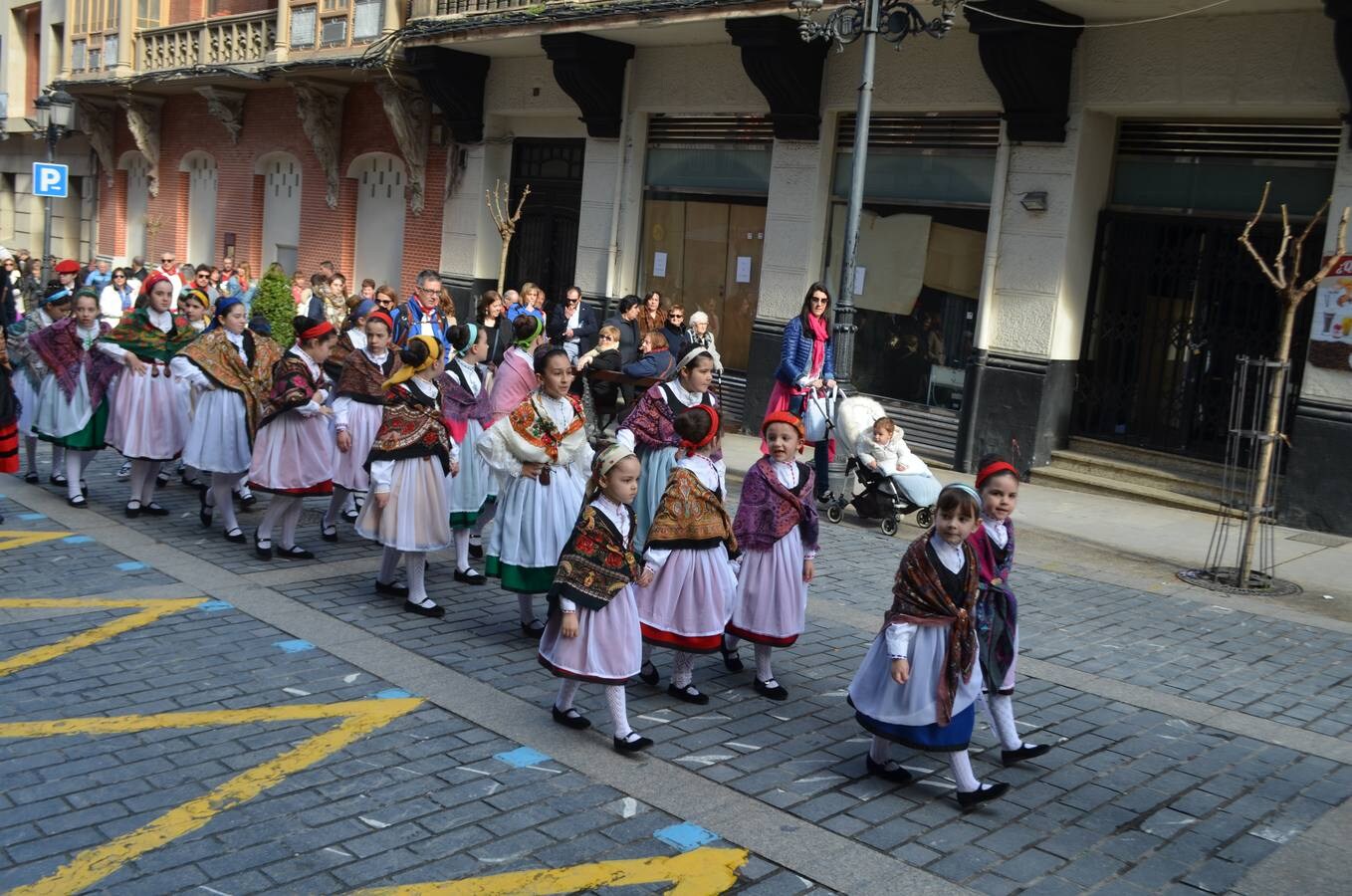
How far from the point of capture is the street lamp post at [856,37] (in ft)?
41.2

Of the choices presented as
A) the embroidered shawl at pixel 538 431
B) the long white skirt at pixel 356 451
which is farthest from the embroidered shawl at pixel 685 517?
the long white skirt at pixel 356 451

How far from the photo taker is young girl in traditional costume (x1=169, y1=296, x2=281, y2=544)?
978 centimetres

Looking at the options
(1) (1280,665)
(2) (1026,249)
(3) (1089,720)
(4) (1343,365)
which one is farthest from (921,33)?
(3) (1089,720)

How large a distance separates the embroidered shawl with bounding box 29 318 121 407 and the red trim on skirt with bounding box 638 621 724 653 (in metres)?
6.51

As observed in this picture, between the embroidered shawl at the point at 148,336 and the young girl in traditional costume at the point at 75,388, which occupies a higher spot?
the embroidered shawl at the point at 148,336

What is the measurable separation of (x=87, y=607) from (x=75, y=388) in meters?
3.71

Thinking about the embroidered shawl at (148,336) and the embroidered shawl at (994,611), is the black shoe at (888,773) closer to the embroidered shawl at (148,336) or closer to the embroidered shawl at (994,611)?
the embroidered shawl at (994,611)

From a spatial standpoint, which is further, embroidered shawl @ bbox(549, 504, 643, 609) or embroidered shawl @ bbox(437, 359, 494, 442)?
embroidered shawl @ bbox(437, 359, 494, 442)

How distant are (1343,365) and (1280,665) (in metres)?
5.06

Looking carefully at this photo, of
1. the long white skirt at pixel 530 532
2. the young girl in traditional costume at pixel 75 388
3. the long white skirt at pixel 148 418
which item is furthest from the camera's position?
the young girl in traditional costume at pixel 75 388

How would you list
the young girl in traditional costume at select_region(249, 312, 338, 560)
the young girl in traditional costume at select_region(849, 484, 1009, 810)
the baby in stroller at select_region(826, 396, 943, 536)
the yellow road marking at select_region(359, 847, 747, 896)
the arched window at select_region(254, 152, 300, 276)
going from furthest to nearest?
the arched window at select_region(254, 152, 300, 276) → the baby in stroller at select_region(826, 396, 943, 536) → the young girl in traditional costume at select_region(249, 312, 338, 560) → the young girl in traditional costume at select_region(849, 484, 1009, 810) → the yellow road marking at select_region(359, 847, 747, 896)

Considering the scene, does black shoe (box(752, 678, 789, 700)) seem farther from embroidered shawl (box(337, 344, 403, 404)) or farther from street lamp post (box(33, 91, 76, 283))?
street lamp post (box(33, 91, 76, 283))

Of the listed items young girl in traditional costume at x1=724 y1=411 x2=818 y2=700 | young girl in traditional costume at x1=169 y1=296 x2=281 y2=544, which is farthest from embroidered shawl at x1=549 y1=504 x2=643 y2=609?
young girl in traditional costume at x1=169 y1=296 x2=281 y2=544

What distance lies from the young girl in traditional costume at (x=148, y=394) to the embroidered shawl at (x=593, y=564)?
5.43 meters
